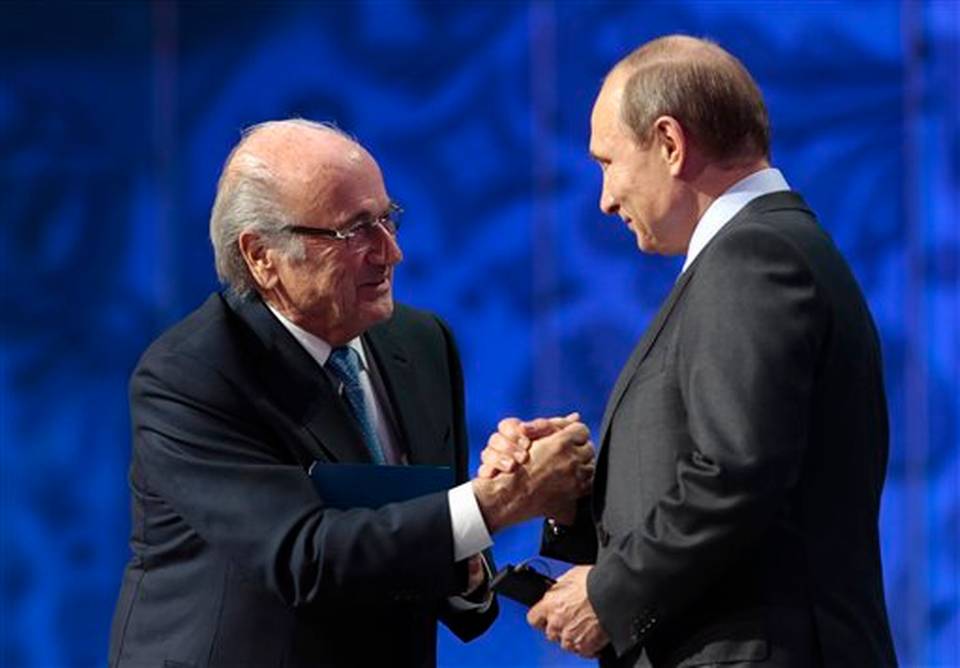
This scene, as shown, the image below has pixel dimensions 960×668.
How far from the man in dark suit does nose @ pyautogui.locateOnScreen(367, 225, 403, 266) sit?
18.9 inches

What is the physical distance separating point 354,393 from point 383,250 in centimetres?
24

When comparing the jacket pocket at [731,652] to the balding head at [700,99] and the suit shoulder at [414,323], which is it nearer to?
the balding head at [700,99]

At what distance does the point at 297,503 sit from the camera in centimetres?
282

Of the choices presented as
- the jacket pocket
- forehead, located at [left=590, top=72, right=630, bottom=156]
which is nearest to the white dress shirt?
the jacket pocket

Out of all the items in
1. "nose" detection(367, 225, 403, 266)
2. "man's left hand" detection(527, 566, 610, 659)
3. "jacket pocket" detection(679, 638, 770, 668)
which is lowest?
"jacket pocket" detection(679, 638, 770, 668)

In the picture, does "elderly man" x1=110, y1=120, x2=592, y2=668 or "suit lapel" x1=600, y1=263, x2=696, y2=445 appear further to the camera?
"elderly man" x1=110, y1=120, x2=592, y2=668

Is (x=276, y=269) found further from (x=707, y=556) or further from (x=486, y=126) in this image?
(x=486, y=126)

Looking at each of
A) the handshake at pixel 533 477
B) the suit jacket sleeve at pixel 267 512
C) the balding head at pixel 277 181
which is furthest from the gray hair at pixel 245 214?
the handshake at pixel 533 477

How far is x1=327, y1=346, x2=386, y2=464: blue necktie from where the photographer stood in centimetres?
307

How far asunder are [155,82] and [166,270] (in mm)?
579

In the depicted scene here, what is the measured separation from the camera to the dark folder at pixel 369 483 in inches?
114

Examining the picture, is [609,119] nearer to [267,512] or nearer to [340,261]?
[340,261]

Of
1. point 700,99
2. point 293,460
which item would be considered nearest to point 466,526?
point 293,460

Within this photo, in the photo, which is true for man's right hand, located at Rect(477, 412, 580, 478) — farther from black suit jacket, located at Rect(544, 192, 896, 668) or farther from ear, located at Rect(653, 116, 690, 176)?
ear, located at Rect(653, 116, 690, 176)
